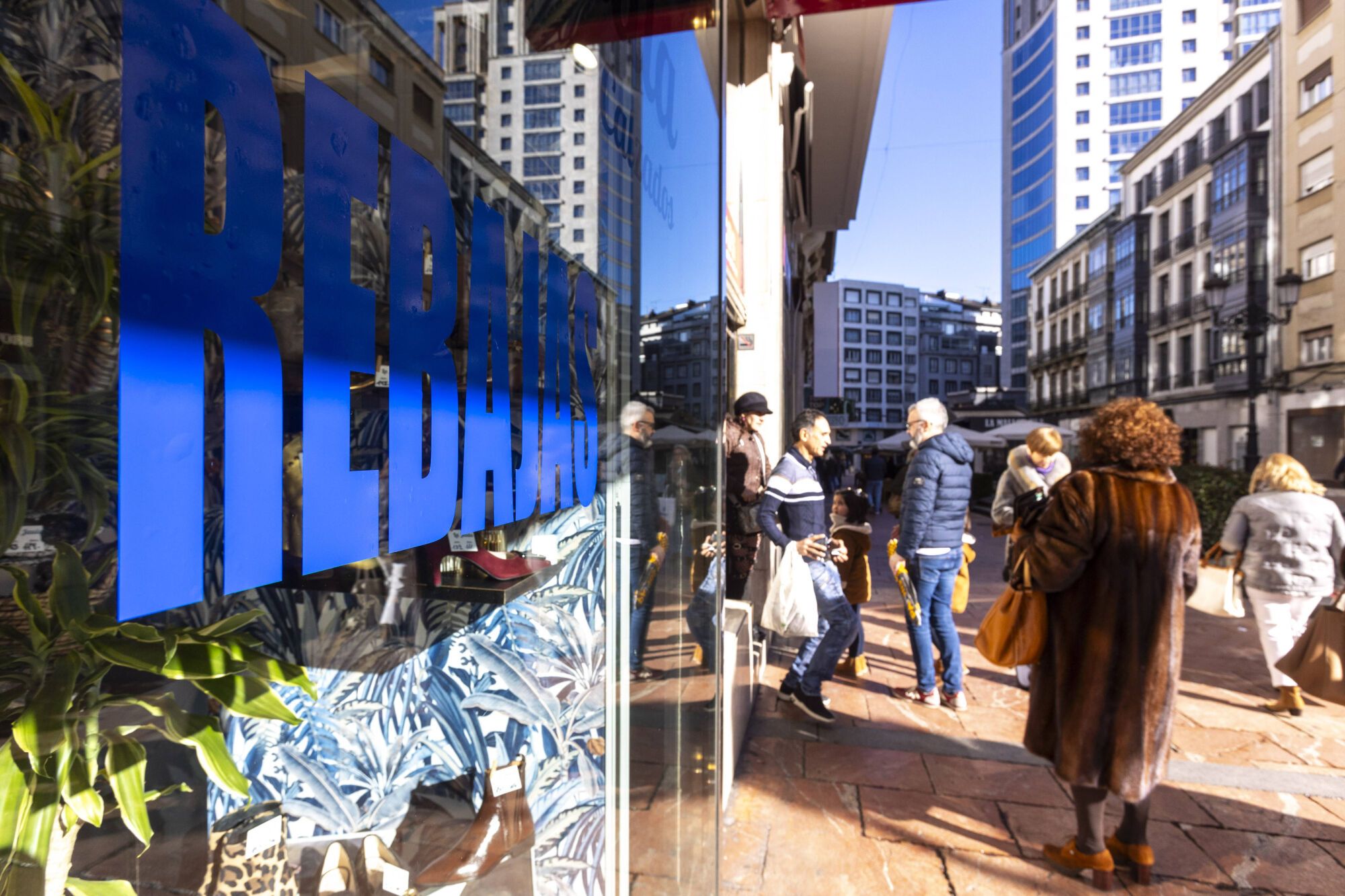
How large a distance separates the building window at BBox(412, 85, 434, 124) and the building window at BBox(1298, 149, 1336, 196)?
36.3 m

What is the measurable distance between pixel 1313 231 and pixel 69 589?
1480 inches

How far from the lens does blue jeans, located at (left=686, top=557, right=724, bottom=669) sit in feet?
7.93

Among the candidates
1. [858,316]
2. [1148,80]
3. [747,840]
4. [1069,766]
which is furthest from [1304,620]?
[858,316]

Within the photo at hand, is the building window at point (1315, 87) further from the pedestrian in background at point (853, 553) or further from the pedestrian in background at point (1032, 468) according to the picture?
the pedestrian in background at point (853, 553)

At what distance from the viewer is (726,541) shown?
4125mm

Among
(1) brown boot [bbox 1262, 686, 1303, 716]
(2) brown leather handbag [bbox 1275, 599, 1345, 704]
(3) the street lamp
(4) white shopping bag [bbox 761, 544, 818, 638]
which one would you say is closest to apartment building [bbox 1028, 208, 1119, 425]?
(3) the street lamp

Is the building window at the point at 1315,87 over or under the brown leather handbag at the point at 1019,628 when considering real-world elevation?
over

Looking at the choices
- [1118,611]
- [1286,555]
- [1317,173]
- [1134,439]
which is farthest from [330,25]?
[1317,173]

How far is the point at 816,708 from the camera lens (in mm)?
4129

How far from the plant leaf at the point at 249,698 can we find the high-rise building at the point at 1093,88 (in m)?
75.2

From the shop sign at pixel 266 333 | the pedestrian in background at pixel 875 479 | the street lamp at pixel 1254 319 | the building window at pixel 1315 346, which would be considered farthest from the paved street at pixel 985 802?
the building window at pixel 1315 346

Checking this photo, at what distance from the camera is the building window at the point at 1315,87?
88.4ft

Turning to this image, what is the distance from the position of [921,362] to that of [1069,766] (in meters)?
110

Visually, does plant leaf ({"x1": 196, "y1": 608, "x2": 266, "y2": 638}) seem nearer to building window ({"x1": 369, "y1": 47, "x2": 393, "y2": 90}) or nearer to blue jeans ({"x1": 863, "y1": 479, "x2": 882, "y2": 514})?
building window ({"x1": 369, "y1": 47, "x2": 393, "y2": 90})
